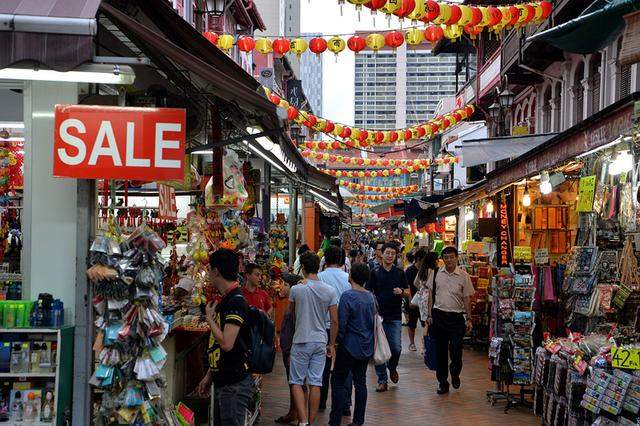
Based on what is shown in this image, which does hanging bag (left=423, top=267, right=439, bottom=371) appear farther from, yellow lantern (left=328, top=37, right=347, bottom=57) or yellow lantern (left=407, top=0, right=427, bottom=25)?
yellow lantern (left=328, top=37, right=347, bottom=57)

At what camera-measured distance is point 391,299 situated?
12.5 m

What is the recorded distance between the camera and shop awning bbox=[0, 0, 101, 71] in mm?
4766

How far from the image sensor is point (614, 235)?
10.5 m

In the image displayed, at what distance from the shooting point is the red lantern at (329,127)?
25.2 m

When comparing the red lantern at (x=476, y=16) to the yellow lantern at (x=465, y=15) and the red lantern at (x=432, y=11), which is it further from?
the red lantern at (x=432, y=11)

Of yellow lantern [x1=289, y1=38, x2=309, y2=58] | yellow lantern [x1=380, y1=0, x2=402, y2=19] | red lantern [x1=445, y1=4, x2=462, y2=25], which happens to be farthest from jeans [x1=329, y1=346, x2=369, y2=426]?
yellow lantern [x1=289, y1=38, x2=309, y2=58]

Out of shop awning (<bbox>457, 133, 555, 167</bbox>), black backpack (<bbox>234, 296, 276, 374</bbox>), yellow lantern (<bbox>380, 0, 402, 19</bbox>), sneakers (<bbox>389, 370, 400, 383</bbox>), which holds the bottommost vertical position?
sneakers (<bbox>389, 370, 400, 383</bbox>)

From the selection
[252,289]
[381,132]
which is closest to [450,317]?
[252,289]

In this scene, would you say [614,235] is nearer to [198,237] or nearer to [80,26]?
[198,237]

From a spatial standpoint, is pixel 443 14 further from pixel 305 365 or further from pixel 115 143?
pixel 115 143

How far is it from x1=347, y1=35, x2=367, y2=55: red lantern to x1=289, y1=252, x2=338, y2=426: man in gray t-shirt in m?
9.07

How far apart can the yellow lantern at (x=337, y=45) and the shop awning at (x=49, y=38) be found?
12.9m

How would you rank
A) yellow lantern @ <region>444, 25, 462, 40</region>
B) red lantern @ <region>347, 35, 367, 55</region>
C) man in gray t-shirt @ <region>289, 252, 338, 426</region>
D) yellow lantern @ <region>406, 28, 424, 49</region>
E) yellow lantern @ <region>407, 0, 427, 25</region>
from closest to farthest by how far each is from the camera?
man in gray t-shirt @ <region>289, 252, 338, 426</region>
yellow lantern @ <region>407, 0, 427, 25</region>
yellow lantern @ <region>444, 25, 462, 40</region>
yellow lantern @ <region>406, 28, 424, 49</region>
red lantern @ <region>347, 35, 367, 55</region>

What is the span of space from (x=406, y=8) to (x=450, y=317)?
4.59 metres
